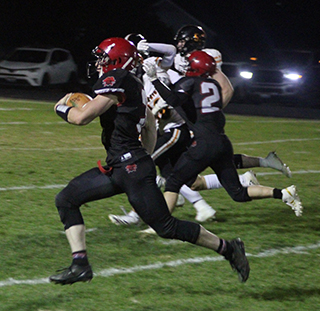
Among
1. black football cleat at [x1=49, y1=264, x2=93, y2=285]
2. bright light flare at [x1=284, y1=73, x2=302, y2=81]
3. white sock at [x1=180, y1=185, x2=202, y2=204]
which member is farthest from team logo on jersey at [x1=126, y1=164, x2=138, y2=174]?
bright light flare at [x1=284, y1=73, x2=302, y2=81]

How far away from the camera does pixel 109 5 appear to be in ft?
105

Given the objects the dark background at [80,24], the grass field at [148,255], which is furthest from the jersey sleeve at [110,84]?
the dark background at [80,24]

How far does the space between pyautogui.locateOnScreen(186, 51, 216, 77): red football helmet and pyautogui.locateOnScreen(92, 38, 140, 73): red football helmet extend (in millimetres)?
1644

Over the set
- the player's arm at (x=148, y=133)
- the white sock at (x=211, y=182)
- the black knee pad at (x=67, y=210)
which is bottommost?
the white sock at (x=211, y=182)

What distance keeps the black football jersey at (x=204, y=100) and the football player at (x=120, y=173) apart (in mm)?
1515

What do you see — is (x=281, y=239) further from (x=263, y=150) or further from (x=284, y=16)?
(x=284, y=16)

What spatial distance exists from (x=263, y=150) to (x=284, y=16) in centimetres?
3000

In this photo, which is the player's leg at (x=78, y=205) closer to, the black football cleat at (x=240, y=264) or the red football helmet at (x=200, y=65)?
the black football cleat at (x=240, y=264)

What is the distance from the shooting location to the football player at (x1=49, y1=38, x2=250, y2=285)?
4.93 meters

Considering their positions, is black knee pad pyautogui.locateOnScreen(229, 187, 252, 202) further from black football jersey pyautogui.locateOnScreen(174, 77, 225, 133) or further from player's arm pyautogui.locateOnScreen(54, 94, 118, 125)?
player's arm pyautogui.locateOnScreen(54, 94, 118, 125)

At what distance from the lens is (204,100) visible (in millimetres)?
6621

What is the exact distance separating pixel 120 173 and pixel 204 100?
75.6 inches

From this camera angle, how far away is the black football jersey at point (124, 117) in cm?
485

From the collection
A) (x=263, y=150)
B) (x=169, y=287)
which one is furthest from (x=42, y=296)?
(x=263, y=150)
